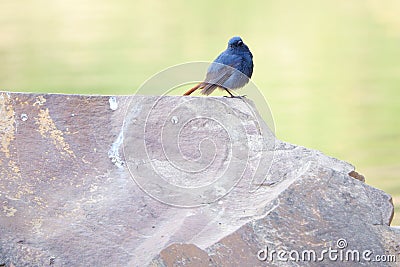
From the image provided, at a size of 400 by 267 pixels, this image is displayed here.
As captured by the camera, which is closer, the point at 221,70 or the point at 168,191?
the point at 168,191

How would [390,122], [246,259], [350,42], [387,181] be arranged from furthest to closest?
[350,42] → [390,122] → [387,181] → [246,259]

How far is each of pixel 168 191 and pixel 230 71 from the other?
1.40 m

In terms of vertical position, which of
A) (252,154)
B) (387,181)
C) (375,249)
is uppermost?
(252,154)

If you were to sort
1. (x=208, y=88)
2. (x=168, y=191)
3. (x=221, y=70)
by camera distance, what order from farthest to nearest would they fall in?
(x=221, y=70) < (x=208, y=88) < (x=168, y=191)

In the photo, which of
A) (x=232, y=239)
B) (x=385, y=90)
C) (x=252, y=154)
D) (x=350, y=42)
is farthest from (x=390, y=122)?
(x=232, y=239)

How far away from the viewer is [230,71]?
4543 mm

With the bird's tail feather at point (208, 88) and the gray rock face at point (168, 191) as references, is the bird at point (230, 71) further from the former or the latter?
the gray rock face at point (168, 191)

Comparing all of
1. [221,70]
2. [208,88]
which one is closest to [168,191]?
[208,88]

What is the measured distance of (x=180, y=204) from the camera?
127 inches

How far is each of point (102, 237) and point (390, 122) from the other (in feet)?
15.8

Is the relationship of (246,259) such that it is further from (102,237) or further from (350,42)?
(350,42)

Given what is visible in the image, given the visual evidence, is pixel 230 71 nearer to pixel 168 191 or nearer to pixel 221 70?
pixel 221 70

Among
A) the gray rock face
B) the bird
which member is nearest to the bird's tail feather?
the bird

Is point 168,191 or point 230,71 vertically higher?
point 230,71
